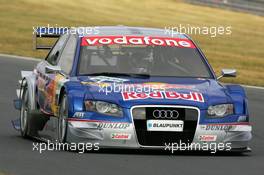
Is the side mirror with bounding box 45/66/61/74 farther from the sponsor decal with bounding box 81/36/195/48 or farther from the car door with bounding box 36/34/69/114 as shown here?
the sponsor decal with bounding box 81/36/195/48

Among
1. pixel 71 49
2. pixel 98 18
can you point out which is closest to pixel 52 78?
pixel 71 49

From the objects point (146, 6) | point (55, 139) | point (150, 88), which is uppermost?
point (150, 88)

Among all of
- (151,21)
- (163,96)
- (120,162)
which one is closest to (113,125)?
(163,96)

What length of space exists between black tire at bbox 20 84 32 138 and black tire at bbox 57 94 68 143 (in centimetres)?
146

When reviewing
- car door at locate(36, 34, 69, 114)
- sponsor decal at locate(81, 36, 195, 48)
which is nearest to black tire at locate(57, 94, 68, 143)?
car door at locate(36, 34, 69, 114)

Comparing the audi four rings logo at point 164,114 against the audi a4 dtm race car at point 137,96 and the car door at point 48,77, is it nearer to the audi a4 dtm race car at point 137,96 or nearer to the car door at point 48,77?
the audi a4 dtm race car at point 137,96

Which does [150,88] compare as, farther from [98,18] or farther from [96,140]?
[98,18]

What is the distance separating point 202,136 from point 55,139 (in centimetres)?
167

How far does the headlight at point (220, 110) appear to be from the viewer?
10195 mm

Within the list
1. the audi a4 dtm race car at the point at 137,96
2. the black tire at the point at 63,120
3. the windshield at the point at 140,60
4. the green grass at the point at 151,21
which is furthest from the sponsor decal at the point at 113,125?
the green grass at the point at 151,21

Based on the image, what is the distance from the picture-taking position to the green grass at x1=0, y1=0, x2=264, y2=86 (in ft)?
89.9

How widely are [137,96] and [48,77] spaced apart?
167cm

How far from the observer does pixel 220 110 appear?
1027 cm

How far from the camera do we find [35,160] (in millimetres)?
9219
